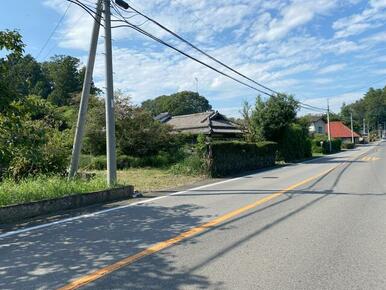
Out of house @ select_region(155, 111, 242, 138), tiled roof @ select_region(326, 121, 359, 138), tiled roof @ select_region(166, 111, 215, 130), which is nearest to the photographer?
house @ select_region(155, 111, 242, 138)

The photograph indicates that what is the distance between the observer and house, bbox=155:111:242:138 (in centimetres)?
3975

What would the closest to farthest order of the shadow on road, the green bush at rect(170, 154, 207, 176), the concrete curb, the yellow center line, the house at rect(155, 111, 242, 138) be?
the yellow center line < the shadow on road < the concrete curb < the green bush at rect(170, 154, 207, 176) < the house at rect(155, 111, 242, 138)

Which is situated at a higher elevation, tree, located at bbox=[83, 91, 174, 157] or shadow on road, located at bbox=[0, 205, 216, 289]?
tree, located at bbox=[83, 91, 174, 157]

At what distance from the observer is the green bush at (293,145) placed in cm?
3653

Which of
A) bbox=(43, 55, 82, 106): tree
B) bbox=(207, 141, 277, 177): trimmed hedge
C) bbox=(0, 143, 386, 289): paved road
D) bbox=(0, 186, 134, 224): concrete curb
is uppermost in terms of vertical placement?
bbox=(43, 55, 82, 106): tree

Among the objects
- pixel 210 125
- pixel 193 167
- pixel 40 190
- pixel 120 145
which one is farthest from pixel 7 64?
pixel 210 125

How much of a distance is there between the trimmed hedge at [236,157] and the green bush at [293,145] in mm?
5769

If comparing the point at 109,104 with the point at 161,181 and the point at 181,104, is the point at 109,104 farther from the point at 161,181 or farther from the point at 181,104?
the point at 181,104

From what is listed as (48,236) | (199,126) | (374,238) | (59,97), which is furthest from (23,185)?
(59,97)

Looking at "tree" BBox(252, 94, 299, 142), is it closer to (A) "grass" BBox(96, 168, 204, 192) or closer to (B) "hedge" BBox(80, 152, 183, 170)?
(B) "hedge" BBox(80, 152, 183, 170)

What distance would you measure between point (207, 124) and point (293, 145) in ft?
27.6

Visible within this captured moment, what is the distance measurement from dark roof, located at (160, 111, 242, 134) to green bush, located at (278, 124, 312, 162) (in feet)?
16.4

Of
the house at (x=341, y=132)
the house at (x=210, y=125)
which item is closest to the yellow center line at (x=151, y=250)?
the house at (x=210, y=125)

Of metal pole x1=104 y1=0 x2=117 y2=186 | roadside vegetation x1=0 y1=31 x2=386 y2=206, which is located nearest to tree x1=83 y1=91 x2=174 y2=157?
roadside vegetation x1=0 y1=31 x2=386 y2=206
